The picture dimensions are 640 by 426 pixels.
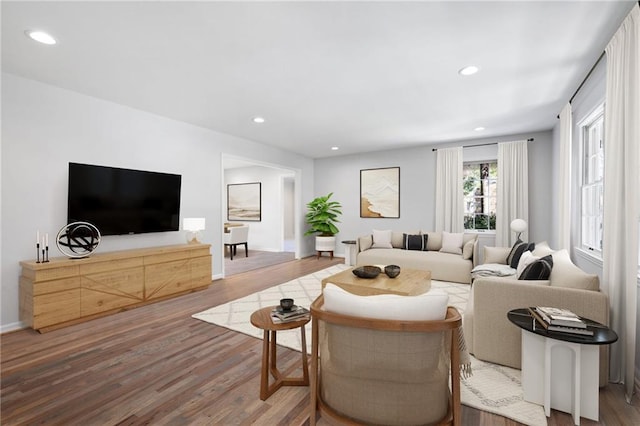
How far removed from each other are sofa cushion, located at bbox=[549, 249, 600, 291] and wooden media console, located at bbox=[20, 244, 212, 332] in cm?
431

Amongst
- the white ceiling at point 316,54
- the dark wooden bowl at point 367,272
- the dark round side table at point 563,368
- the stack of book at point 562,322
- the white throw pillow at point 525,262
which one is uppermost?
the white ceiling at point 316,54

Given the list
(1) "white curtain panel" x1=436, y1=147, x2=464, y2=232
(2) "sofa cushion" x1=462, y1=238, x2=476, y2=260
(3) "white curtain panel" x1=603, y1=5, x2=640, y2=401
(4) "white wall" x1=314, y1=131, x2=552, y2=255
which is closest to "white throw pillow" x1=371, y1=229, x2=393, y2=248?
(4) "white wall" x1=314, y1=131, x2=552, y2=255

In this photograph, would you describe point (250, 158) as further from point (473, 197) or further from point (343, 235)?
point (473, 197)

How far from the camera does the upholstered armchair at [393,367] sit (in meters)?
1.30

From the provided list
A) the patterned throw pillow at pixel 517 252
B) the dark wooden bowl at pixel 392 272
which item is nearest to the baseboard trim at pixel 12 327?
the dark wooden bowl at pixel 392 272

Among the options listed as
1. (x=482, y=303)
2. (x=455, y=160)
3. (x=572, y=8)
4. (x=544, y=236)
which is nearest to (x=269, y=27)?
(x=572, y=8)

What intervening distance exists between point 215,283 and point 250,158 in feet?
8.21

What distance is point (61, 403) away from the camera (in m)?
1.93

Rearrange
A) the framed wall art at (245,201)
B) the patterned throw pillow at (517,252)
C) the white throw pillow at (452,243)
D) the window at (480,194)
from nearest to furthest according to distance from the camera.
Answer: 1. the patterned throw pillow at (517,252)
2. the white throw pillow at (452,243)
3. the window at (480,194)
4. the framed wall art at (245,201)

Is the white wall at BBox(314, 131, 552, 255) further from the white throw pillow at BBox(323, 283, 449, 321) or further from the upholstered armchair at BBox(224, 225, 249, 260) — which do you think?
the white throw pillow at BBox(323, 283, 449, 321)

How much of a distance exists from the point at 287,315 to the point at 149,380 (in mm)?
1172

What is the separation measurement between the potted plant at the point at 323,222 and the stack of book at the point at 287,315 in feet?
17.0

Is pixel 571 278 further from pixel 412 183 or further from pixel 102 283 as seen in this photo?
pixel 412 183

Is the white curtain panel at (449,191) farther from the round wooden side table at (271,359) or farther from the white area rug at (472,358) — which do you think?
the round wooden side table at (271,359)
